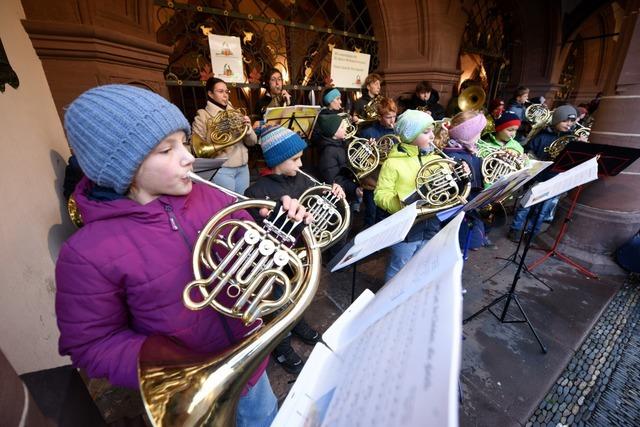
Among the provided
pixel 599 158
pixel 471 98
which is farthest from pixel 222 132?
pixel 471 98

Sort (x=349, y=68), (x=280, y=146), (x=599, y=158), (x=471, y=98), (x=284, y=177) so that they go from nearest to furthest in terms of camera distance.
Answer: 1. (x=280, y=146)
2. (x=284, y=177)
3. (x=599, y=158)
4. (x=349, y=68)
5. (x=471, y=98)

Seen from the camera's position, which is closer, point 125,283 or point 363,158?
point 125,283

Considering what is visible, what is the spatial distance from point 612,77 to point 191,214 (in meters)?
4.58

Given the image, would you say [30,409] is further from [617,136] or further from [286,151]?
[617,136]

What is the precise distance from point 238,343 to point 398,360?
0.57 meters

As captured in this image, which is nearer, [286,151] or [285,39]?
[286,151]

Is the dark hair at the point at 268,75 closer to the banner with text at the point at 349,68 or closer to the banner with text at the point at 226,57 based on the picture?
the banner with text at the point at 226,57

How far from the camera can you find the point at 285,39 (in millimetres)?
4297

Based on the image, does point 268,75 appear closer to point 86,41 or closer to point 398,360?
point 86,41

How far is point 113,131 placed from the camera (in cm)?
83

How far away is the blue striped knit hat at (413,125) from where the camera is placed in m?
2.20

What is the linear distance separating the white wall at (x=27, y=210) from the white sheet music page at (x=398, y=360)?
1759 millimetres

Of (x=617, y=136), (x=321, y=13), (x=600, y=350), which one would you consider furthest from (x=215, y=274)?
(x=321, y=13)

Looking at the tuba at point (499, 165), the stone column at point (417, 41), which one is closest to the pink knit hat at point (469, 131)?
the tuba at point (499, 165)
